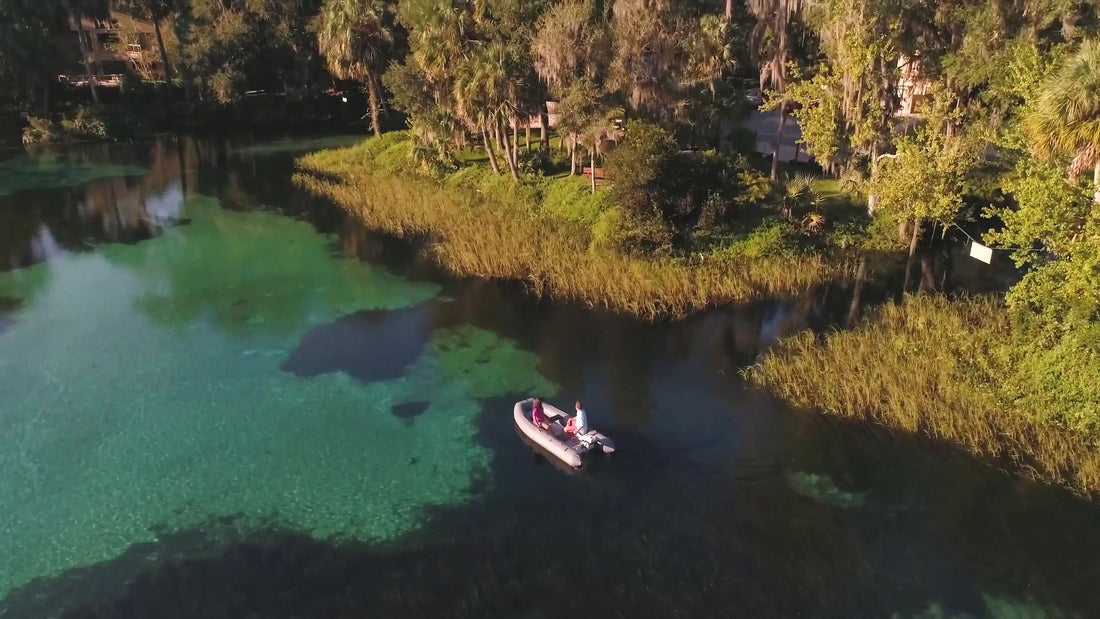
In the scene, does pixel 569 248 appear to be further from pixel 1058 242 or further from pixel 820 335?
pixel 1058 242

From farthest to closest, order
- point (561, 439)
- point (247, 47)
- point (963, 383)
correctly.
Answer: point (247, 47), point (963, 383), point (561, 439)

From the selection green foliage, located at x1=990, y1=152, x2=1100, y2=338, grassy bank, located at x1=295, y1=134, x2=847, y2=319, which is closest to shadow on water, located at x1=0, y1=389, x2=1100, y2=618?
green foliage, located at x1=990, y1=152, x2=1100, y2=338

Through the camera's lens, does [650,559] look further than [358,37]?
No

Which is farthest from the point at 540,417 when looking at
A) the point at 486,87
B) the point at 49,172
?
the point at 49,172

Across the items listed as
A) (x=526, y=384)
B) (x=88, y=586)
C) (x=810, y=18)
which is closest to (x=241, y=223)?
(x=526, y=384)

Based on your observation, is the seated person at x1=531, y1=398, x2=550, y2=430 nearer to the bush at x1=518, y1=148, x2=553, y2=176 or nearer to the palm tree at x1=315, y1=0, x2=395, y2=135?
the bush at x1=518, y1=148, x2=553, y2=176

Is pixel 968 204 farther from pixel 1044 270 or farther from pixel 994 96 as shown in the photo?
pixel 1044 270

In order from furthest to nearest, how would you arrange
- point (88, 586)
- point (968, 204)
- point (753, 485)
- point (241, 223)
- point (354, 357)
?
point (241, 223) < point (968, 204) < point (354, 357) < point (753, 485) < point (88, 586)

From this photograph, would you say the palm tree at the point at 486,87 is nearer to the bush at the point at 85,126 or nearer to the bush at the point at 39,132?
the bush at the point at 85,126
